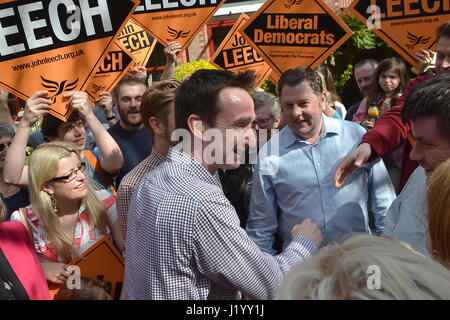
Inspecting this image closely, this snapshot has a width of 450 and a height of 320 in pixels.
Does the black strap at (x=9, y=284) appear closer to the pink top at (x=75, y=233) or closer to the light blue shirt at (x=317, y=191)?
the pink top at (x=75, y=233)

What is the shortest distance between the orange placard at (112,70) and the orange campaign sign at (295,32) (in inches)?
42.2

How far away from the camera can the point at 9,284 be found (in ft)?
5.83

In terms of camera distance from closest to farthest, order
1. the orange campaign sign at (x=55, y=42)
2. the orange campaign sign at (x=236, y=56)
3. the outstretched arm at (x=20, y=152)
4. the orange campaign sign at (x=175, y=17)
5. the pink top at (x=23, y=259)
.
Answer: the pink top at (x=23, y=259) → the outstretched arm at (x=20, y=152) → the orange campaign sign at (x=55, y=42) → the orange campaign sign at (x=175, y=17) → the orange campaign sign at (x=236, y=56)

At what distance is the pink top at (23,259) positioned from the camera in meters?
1.87

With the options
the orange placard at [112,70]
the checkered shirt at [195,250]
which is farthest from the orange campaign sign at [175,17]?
the checkered shirt at [195,250]

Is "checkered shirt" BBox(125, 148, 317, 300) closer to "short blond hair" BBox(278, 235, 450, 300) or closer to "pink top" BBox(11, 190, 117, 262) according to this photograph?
"short blond hair" BBox(278, 235, 450, 300)

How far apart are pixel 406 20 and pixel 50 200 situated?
112 inches

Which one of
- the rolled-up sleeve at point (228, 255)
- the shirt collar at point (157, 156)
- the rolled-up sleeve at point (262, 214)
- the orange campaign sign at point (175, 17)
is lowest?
the rolled-up sleeve at point (262, 214)

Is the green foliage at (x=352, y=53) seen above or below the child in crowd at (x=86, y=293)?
above

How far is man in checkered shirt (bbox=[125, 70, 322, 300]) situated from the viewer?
Result: 4.40 feet

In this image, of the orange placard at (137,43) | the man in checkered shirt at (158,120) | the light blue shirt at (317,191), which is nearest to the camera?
the man in checkered shirt at (158,120)

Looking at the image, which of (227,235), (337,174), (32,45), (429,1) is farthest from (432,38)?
(32,45)

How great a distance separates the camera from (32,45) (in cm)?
293

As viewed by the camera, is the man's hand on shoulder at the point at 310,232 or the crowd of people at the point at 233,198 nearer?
the crowd of people at the point at 233,198
